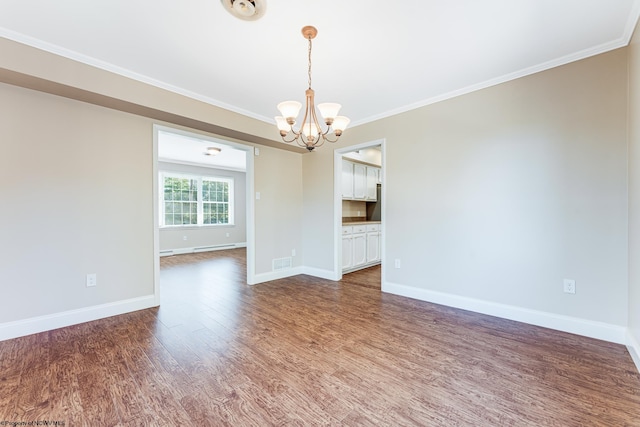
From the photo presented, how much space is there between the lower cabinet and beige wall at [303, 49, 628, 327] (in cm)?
105

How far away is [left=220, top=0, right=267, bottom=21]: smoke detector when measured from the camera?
174cm

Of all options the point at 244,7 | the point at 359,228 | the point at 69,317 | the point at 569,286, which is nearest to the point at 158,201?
the point at 69,317

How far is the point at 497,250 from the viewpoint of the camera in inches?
110

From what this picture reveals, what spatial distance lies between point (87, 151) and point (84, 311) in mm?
1661

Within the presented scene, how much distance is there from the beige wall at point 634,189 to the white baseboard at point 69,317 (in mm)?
4567

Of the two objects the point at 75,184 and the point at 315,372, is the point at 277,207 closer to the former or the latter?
the point at 75,184

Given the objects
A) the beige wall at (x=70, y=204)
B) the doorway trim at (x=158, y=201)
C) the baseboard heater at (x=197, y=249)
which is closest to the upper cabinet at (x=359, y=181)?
the doorway trim at (x=158, y=201)

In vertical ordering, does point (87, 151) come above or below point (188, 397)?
above

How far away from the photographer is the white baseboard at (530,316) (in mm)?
2240

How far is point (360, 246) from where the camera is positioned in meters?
5.00

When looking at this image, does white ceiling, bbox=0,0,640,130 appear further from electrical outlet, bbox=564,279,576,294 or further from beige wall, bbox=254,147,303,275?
electrical outlet, bbox=564,279,576,294

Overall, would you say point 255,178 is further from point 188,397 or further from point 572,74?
point 572,74

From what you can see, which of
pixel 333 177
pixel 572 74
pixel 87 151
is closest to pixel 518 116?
pixel 572 74

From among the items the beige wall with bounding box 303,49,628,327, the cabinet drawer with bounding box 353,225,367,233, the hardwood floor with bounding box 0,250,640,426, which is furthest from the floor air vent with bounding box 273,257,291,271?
the beige wall with bounding box 303,49,628,327
